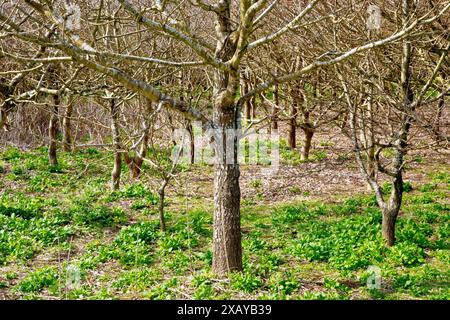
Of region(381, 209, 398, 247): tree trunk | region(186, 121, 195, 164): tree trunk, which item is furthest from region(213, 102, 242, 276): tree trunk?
region(186, 121, 195, 164): tree trunk

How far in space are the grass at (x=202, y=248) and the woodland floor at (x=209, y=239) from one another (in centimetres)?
2

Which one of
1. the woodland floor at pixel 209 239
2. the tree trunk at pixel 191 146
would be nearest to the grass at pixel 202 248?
the woodland floor at pixel 209 239

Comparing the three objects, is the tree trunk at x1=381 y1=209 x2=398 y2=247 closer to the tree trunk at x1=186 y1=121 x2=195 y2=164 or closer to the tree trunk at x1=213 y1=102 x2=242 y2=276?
the tree trunk at x1=213 y1=102 x2=242 y2=276

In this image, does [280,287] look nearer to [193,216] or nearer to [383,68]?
[193,216]

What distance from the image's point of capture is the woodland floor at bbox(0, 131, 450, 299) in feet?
20.4

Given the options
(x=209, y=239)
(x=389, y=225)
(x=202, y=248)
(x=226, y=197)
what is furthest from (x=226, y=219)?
(x=389, y=225)

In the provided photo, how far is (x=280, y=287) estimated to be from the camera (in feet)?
19.8

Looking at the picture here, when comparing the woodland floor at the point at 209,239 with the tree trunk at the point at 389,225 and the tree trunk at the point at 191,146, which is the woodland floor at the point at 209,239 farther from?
the tree trunk at the point at 191,146

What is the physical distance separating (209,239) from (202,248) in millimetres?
358

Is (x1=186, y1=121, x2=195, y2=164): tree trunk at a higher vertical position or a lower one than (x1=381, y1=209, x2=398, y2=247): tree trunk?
higher

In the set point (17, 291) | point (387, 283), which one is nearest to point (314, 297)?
point (387, 283)

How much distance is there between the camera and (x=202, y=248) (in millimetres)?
7863

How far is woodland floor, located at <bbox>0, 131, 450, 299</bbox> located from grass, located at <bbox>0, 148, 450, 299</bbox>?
0.02 metres

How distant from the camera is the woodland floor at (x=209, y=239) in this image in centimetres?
621
